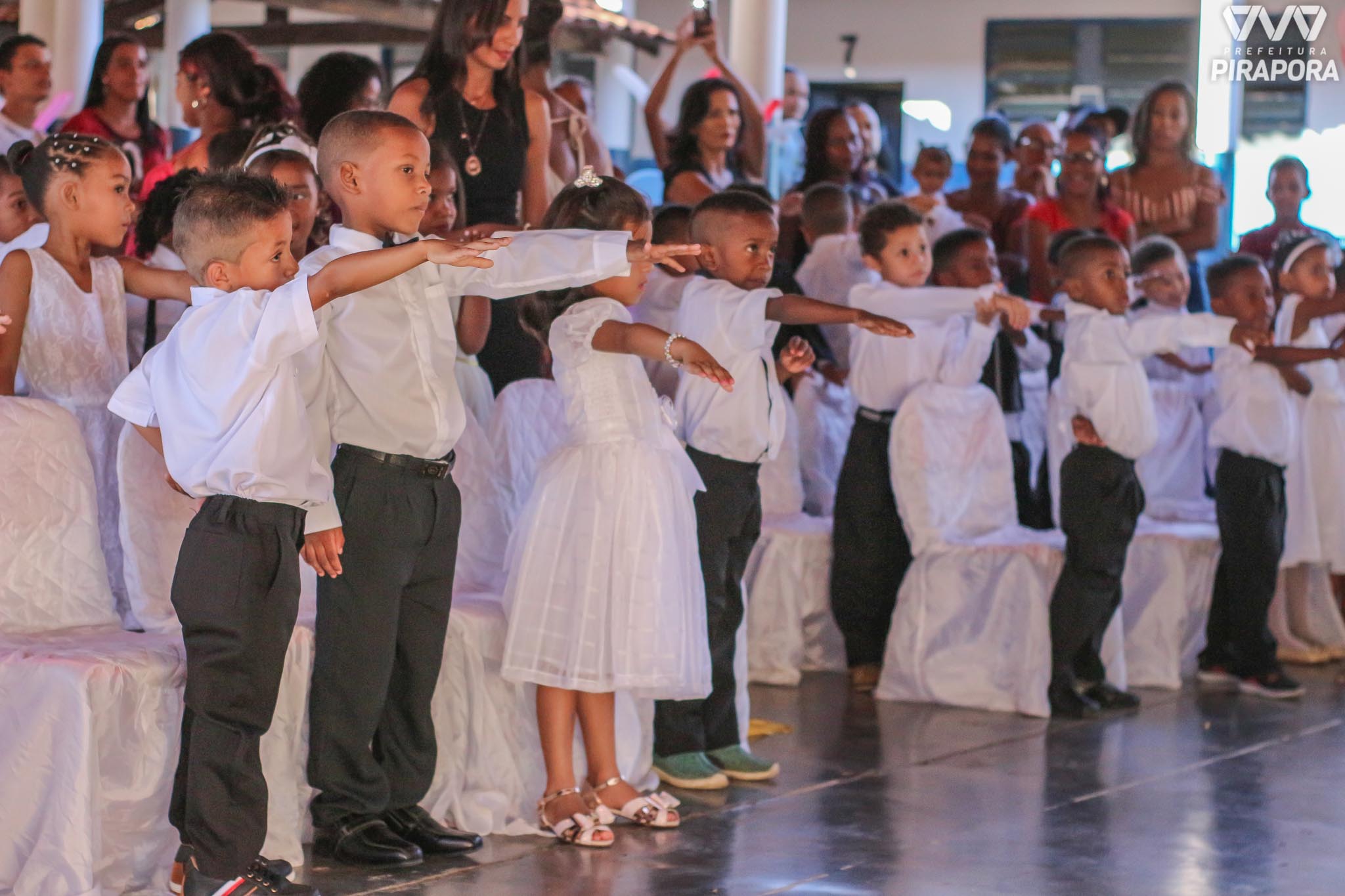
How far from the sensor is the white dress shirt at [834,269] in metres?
5.68

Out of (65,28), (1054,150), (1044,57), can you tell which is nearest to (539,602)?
(1054,150)

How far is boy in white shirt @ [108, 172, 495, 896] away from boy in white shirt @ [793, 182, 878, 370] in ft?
9.64

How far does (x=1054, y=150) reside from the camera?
23.7ft

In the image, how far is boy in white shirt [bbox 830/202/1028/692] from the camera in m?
4.90

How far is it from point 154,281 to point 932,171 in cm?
385

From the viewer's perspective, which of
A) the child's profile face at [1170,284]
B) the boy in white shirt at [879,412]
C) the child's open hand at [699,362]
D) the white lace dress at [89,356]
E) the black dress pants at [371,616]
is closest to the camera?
the black dress pants at [371,616]

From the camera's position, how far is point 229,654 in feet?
9.00

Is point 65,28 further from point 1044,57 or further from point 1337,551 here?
point 1044,57

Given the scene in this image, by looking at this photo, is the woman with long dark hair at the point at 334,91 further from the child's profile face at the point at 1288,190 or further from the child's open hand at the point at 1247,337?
the child's profile face at the point at 1288,190

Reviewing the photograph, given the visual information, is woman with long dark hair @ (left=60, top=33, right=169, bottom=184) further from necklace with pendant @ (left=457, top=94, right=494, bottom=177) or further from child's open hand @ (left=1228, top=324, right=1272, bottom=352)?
child's open hand @ (left=1228, top=324, right=1272, bottom=352)

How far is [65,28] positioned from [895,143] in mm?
8292

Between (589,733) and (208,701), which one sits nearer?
(208,701)

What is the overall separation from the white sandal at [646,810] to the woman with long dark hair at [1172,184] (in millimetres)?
3676

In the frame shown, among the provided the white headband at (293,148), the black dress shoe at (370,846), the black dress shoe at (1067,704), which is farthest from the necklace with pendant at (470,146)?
the black dress shoe at (1067,704)
